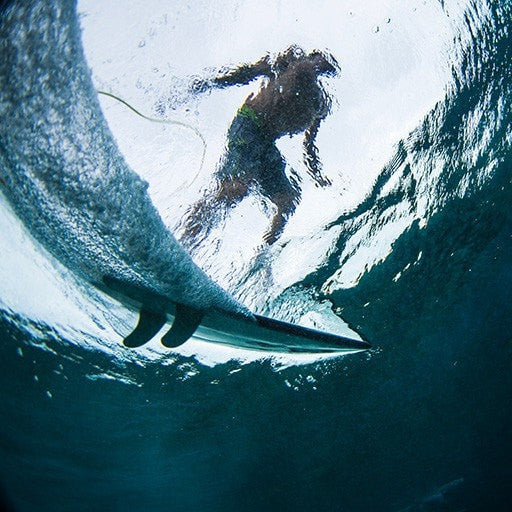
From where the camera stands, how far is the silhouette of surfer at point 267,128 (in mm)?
3922

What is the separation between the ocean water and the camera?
11.2ft

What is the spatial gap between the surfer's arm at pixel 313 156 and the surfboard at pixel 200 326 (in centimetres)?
285

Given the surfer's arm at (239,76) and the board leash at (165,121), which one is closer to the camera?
the board leash at (165,121)

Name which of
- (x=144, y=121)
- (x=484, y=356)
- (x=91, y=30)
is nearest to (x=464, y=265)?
(x=484, y=356)

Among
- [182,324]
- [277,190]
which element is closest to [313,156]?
[277,190]

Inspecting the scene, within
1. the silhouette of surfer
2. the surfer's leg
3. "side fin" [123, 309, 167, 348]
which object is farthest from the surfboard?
the surfer's leg

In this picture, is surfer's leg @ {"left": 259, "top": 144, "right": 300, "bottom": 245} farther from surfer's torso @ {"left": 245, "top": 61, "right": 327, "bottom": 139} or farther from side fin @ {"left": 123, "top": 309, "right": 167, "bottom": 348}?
side fin @ {"left": 123, "top": 309, "right": 167, "bottom": 348}

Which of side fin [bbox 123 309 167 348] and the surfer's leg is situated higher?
the surfer's leg

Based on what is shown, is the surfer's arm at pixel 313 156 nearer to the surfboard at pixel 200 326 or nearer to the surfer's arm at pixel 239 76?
the surfer's arm at pixel 239 76

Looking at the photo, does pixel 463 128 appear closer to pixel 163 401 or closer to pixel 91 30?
pixel 91 30

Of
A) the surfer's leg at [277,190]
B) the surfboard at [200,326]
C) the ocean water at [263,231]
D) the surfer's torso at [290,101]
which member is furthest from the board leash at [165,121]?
the surfboard at [200,326]

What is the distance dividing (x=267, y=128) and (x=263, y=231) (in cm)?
201

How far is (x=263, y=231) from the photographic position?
588 cm

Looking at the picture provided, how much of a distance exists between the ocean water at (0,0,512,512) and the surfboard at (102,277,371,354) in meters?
0.63
